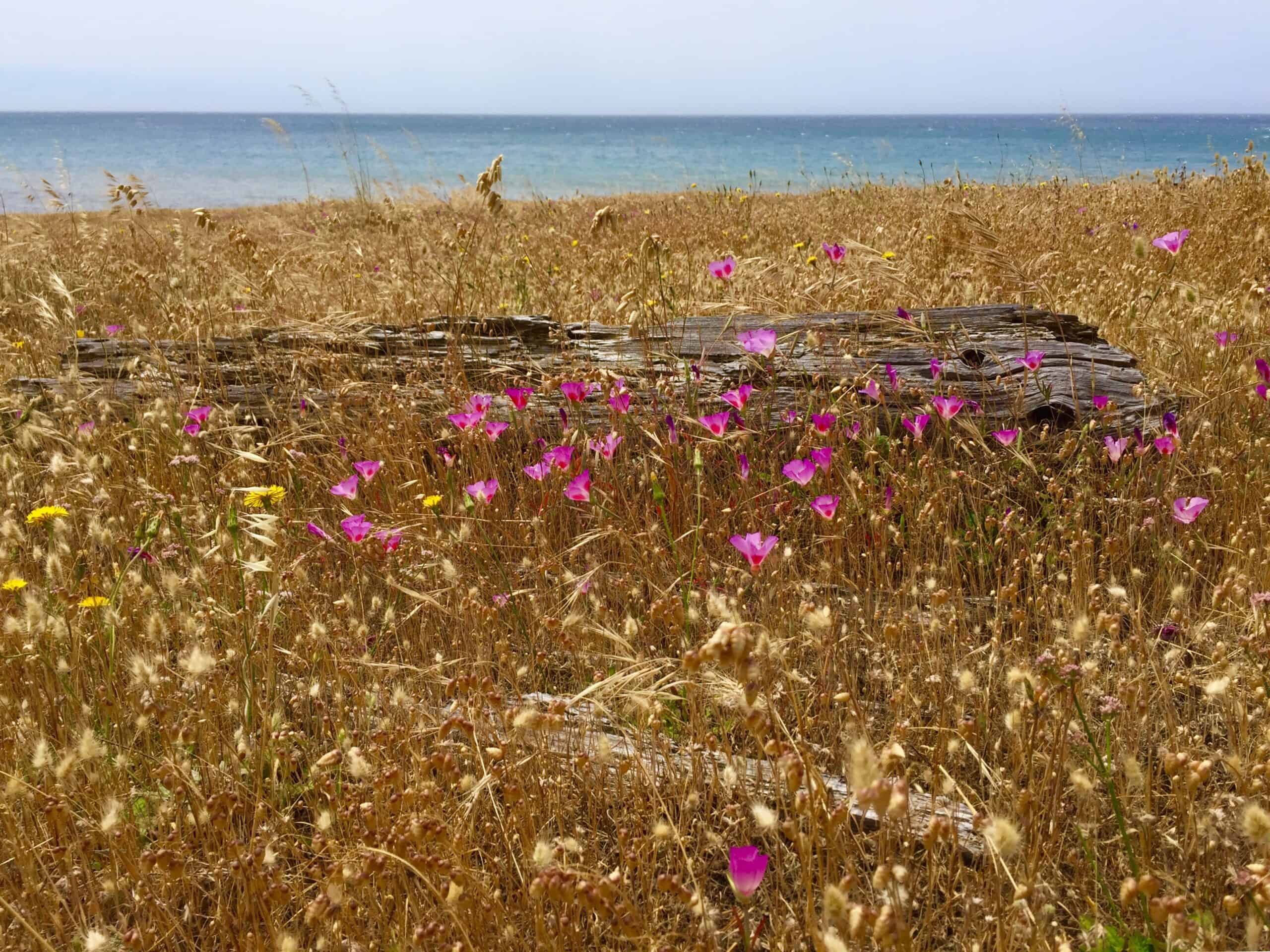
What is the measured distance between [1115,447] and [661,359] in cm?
149

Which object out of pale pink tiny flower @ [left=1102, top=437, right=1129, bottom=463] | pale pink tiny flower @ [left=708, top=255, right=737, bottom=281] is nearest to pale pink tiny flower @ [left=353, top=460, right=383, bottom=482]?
pale pink tiny flower @ [left=708, top=255, right=737, bottom=281]

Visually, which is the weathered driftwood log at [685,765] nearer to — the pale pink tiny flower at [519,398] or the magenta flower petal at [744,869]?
the magenta flower petal at [744,869]

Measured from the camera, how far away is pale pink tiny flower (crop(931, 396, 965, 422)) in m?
2.41

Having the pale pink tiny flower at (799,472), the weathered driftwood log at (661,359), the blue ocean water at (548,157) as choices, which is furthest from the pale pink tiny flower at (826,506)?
the blue ocean water at (548,157)

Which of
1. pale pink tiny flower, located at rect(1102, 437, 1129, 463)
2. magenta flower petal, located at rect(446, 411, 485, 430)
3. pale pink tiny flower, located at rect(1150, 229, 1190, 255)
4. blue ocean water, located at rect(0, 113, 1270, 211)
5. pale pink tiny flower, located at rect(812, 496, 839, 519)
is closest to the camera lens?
pale pink tiny flower, located at rect(812, 496, 839, 519)

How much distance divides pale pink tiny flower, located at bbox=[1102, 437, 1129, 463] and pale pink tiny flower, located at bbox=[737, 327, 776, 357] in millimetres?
991

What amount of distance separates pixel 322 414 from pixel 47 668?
58.6 inches

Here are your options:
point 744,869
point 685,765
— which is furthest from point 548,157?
point 744,869

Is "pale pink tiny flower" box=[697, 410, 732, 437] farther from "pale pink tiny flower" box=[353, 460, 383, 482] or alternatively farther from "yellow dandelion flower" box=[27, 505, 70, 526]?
"yellow dandelion flower" box=[27, 505, 70, 526]

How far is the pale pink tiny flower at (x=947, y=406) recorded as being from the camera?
2412 mm

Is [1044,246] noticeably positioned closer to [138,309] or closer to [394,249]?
[394,249]

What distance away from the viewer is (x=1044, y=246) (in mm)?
5047

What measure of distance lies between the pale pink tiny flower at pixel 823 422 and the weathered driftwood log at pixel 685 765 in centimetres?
104

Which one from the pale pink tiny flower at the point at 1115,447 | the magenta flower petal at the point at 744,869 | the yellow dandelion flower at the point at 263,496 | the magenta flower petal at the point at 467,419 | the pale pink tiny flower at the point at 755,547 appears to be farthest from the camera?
the magenta flower petal at the point at 467,419
